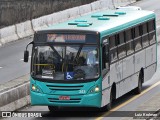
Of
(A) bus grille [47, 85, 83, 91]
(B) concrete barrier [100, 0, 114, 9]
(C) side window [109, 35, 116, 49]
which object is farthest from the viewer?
(B) concrete barrier [100, 0, 114, 9]

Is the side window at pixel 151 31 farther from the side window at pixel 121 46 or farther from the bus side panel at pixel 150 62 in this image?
the side window at pixel 121 46

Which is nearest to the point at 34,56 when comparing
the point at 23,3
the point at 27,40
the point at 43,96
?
the point at 43,96

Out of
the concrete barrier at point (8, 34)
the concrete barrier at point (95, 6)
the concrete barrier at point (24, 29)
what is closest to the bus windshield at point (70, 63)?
the concrete barrier at point (8, 34)

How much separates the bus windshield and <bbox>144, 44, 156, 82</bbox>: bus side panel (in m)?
5.96

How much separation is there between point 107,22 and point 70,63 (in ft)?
9.29

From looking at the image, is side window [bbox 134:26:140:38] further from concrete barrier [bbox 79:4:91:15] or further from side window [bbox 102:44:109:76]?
concrete barrier [bbox 79:4:91:15]

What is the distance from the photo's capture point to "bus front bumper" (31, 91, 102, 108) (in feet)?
67.4

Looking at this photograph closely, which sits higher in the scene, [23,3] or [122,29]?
[122,29]

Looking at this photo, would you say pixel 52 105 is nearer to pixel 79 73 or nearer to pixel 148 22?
pixel 79 73

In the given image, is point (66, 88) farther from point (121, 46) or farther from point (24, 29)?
point (24, 29)

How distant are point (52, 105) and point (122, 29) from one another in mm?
4021

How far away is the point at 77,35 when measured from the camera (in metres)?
21.0

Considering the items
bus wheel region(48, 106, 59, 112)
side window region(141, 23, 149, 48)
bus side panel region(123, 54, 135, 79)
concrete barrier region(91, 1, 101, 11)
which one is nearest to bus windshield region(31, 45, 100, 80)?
bus wheel region(48, 106, 59, 112)

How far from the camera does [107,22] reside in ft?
75.2
